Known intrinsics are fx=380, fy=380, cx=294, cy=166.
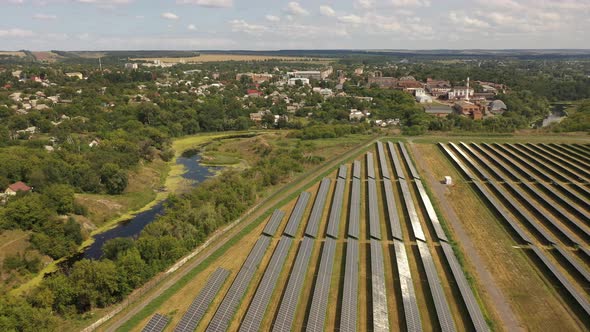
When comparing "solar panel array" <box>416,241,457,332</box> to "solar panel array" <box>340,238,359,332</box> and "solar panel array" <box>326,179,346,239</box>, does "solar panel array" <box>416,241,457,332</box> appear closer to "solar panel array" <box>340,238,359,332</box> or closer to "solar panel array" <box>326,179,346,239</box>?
"solar panel array" <box>340,238,359,332</box>

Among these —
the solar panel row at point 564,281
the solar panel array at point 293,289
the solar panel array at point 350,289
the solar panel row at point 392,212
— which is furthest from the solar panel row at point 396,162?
the solar panel array at point 293,289

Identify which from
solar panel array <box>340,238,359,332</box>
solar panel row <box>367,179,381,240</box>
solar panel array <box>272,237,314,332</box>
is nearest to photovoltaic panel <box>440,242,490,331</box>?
solar panel row <box>367,179,381,240</box>

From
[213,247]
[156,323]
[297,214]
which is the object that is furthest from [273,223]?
[156,323]

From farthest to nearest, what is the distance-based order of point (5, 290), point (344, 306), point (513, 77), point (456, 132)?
point (513, 77) → point (456, 132) → point (5, 290) → point (344, 306)

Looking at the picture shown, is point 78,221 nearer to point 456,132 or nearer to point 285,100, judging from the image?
point 456,132

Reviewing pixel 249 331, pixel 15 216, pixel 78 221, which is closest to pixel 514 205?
pixel 249 331

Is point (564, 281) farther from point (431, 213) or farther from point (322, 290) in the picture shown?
point (322, 290)

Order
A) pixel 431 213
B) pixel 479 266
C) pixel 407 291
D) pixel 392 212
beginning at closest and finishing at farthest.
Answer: pixel 407 291
pixel 479 266
pixel 392 212
pixel 431 213

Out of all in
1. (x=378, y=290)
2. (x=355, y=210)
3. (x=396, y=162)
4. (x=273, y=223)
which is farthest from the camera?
(x=396, y=162)
